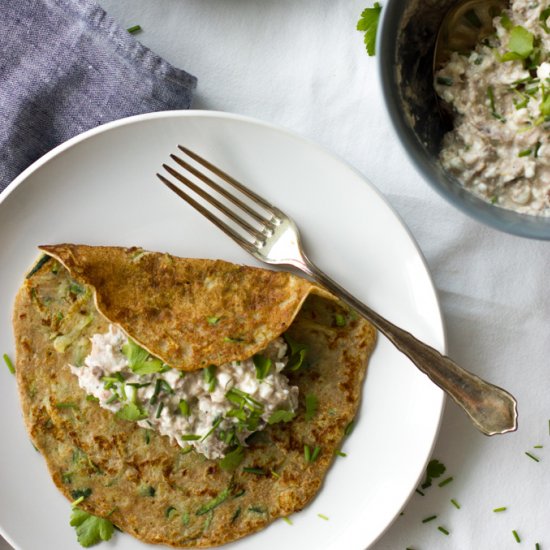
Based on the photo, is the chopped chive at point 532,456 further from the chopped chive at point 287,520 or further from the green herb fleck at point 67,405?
the green herb fleck at point 67,405

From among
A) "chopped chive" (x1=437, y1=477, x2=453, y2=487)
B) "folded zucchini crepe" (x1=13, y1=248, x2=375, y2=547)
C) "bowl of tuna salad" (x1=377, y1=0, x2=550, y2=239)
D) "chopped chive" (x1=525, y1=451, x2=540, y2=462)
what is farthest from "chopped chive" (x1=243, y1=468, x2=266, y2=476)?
"bowl of tuna salad" (x1=377, y1=0, x2=550, y2=239)

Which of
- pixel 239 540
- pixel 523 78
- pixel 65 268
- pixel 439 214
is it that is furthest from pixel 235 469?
pixel 523 78

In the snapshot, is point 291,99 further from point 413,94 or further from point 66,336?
point 66,336

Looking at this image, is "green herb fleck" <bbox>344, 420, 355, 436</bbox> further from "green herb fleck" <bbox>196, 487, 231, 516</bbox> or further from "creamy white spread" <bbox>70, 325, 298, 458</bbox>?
"green herb fleck" <bbox>196, 487, 231, 516</bbox>

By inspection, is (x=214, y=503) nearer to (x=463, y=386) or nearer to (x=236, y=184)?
(x=463, y=386)

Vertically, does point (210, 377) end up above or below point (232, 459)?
above

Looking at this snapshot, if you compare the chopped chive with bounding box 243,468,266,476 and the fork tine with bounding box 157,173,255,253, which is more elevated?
the fork tine with bounding box 157,173,255,253

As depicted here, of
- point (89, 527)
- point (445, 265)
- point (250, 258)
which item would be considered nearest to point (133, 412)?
point (89, 527)

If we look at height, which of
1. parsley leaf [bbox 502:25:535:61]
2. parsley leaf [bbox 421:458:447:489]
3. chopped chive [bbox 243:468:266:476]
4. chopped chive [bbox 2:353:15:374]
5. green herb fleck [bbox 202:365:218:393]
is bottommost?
parsley leaf [bbox 421:458:447:489]

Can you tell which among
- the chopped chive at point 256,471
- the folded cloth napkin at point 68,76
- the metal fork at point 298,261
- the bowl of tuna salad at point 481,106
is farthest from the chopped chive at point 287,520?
the folded cloth napkin at point 68,76
